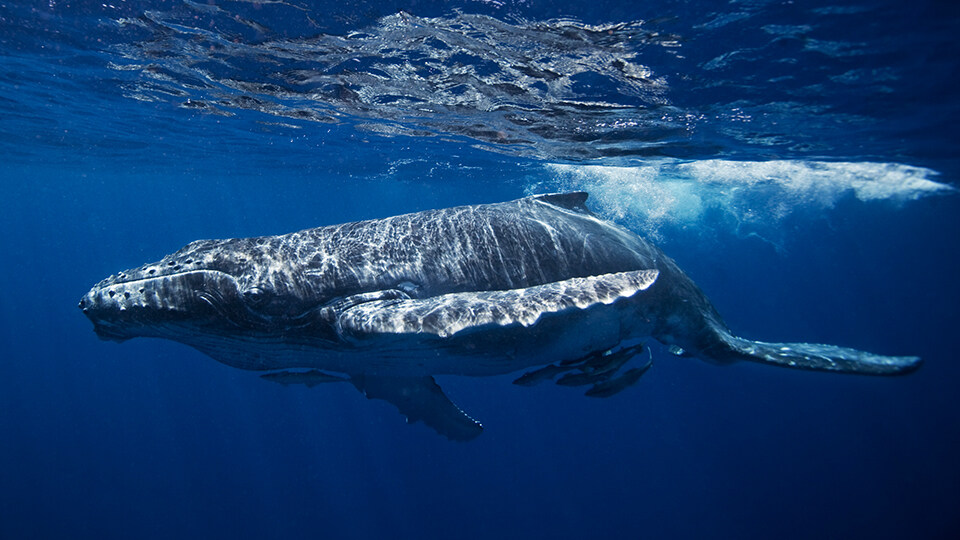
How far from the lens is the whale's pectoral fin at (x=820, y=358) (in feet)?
20.8

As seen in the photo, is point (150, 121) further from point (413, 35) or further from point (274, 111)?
point (413, 35)

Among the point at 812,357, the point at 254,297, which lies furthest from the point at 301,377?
the point at 812,357

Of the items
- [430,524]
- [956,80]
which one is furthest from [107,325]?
[430,524]

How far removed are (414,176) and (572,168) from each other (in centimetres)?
1604

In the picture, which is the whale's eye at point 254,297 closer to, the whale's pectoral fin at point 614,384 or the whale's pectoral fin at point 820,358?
the whale's pectoral fin at point 614,384

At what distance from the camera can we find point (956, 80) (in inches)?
472

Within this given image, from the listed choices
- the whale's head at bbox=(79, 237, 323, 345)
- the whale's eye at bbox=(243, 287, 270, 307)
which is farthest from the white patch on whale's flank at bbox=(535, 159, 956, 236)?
the whale's eye at bbox=(243, 287, 270, 307)

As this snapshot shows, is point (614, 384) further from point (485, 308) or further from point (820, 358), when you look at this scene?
point (485, 308)

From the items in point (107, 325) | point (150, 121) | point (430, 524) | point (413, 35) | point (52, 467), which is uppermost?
point (413, 35)

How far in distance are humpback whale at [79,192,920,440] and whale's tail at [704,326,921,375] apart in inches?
1.1

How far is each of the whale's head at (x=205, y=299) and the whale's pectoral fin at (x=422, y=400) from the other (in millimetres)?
2052

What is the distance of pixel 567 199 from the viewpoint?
8.62 metres

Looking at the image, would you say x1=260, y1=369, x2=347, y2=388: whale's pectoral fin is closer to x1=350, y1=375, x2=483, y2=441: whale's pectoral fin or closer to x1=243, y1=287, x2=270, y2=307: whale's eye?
x1=350, y1=375, x2=483, y2=441: whale's pectoral fin

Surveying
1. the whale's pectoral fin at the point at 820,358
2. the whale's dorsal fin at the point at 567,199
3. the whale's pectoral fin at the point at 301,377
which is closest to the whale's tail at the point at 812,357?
the whale's pectoral fin at the point at 820,358
